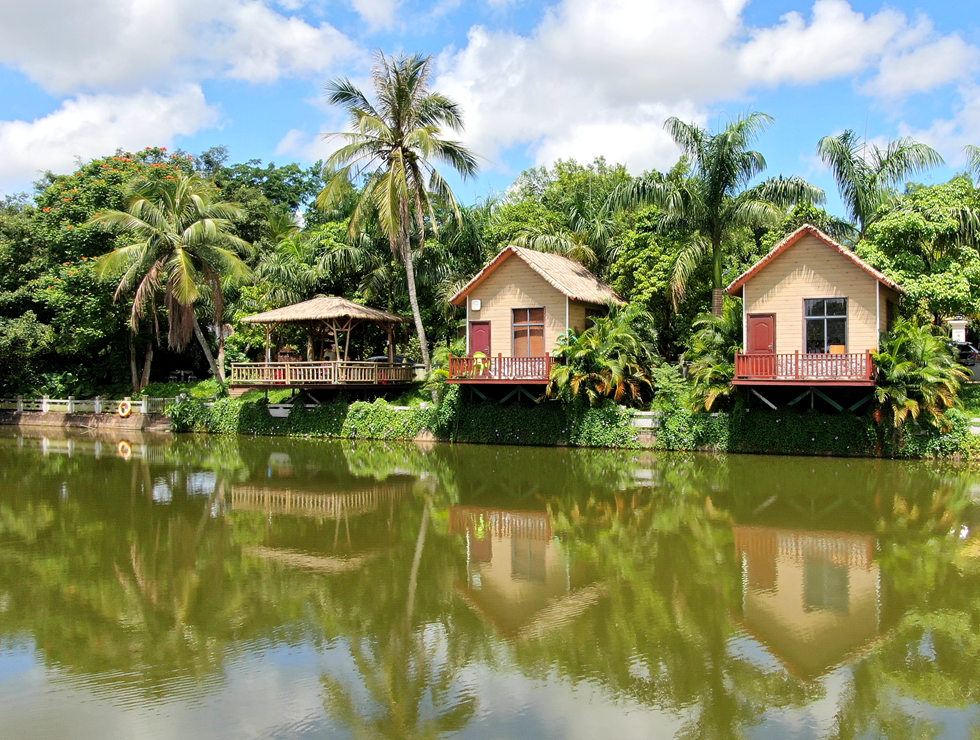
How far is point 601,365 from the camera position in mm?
24547

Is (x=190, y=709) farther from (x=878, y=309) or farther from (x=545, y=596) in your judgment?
(x=878, y=309)

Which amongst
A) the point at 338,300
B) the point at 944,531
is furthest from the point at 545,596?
the point at 338,300

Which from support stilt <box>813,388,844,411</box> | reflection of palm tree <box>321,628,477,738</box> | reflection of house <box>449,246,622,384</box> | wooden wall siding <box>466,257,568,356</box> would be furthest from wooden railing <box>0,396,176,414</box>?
reflection of palm tree <box>321,628,477,738</box>

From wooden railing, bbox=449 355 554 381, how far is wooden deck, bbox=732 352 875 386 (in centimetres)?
605

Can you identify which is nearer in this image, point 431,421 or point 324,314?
point 431,421

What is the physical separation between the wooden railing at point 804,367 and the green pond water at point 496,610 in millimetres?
3659

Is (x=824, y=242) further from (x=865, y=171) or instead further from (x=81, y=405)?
(x=81, y=405)

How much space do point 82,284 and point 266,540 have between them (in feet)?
81.0

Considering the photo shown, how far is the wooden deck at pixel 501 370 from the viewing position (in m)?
25.8

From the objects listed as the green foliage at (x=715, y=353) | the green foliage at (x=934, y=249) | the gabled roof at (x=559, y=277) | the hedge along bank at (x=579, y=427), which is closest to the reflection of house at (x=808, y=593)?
the hedge along bank at (x=579, y=427)

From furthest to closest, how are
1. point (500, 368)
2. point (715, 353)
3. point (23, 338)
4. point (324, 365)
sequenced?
point (23, 338) < point (324, 365) < point (500, 368) < point (715, 353)

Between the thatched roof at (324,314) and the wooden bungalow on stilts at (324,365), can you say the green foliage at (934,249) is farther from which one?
the wooden bungalow on stilts at (324,365)

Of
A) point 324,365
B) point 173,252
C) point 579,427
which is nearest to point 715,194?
point 579,427

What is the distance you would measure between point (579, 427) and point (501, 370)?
3036 millimetres
